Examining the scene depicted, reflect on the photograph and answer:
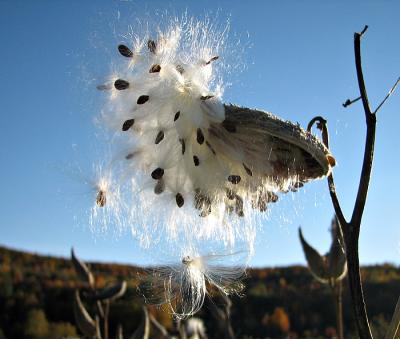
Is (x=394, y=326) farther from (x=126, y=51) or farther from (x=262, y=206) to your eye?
(x=126, y=51)

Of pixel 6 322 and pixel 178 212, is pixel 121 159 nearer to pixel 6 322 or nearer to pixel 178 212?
pixel 178 212

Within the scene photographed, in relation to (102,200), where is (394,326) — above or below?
below

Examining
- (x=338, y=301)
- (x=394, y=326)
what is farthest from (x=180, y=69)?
(x=338, y=301)

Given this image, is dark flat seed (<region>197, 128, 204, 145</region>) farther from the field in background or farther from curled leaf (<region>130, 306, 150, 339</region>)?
the field in background

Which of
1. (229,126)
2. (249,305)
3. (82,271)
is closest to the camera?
(229,126)

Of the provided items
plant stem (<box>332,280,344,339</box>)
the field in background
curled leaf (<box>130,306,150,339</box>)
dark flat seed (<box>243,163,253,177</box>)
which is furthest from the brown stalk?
the field in background

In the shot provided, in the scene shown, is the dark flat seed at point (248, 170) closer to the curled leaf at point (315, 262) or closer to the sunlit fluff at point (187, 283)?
the sunlit fluff at point (187, 283)
